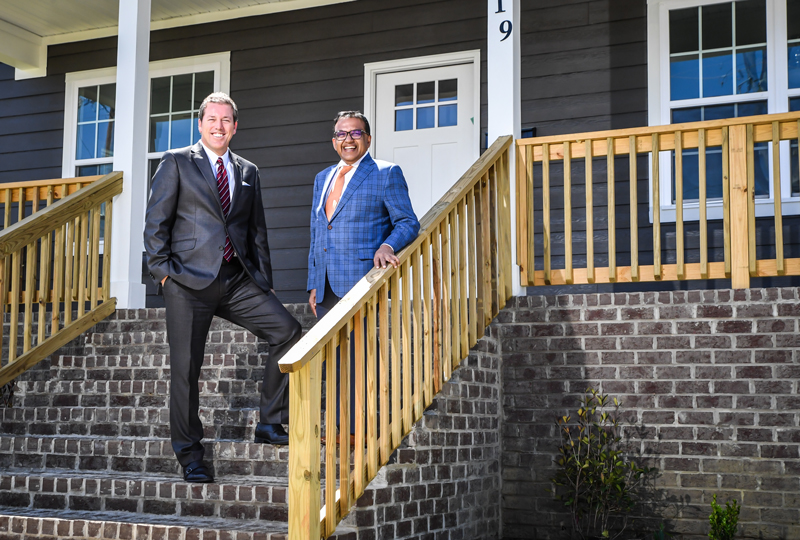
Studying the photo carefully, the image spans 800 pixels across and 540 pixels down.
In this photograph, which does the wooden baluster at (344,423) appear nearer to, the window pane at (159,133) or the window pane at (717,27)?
the window pane at (717,27)

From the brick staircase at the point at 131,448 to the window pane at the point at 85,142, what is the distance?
339 cm

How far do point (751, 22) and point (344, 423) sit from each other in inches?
195

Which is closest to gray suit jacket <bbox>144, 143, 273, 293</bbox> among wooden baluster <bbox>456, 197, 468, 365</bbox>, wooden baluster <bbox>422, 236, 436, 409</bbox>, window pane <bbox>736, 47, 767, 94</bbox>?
wooden baluster <bbox>422, 236, 436, 409</bbox>

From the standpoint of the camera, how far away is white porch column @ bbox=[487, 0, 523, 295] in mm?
5691

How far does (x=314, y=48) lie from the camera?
8016 millimetres

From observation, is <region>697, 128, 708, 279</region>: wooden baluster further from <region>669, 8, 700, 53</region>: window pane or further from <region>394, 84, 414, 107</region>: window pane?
<region>394, 84, 414, 107</region>: window pane

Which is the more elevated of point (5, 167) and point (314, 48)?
point (314, 48)

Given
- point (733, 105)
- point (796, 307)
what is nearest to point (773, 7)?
point (733, 105)

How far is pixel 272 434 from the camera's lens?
13.8 feet

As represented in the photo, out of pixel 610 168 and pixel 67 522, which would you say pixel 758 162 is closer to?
pixel 610 168

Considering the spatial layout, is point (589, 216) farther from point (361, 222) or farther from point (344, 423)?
point (344, 423)

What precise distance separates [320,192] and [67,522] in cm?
198

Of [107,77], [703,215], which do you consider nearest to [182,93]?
[107,77]

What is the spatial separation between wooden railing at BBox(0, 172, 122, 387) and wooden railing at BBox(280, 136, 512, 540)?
2.27 m
